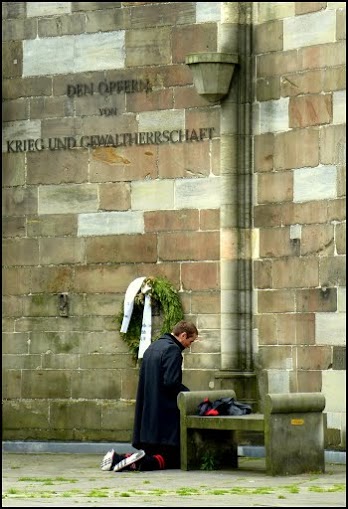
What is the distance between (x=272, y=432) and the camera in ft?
45.3

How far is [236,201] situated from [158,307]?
1.49 meters

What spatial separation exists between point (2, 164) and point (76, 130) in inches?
41.5

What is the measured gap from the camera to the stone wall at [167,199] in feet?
53.8

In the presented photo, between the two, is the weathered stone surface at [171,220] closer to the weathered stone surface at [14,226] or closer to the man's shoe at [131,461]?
the weathered stone surface at [14,226]

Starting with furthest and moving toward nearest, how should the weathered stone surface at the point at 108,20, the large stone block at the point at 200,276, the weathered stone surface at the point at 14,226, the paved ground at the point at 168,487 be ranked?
the weathered stone surface at the point at 14,226
the weathered stone surface at the point at 108,20
the large stone block at the point at 200,276
the paved ground at the point at 168,487

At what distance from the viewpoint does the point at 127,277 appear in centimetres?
1773

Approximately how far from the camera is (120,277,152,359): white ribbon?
57.3 ft

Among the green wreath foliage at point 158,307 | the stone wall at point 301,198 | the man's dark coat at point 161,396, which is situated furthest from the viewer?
the green wreath foliage at point 158,307

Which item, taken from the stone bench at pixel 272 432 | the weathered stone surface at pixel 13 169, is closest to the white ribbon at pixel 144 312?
the weathered stone surface at pixel 13 169

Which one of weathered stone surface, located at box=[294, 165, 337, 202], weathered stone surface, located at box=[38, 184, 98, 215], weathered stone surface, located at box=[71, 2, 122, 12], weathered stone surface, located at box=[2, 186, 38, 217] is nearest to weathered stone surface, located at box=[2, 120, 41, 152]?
weathered stone surface, located at box=[2, 186, 38, 217]

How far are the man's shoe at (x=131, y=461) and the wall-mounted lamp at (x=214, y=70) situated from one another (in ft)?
14.4

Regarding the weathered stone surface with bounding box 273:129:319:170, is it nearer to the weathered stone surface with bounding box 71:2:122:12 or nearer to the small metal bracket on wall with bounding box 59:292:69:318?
the weathered stone surface with bounding box 71:2:122:12

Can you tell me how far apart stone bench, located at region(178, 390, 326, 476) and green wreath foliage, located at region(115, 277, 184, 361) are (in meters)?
2.56

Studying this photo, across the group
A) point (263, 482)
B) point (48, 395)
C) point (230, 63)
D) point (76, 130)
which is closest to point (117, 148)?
point (76, 130)
